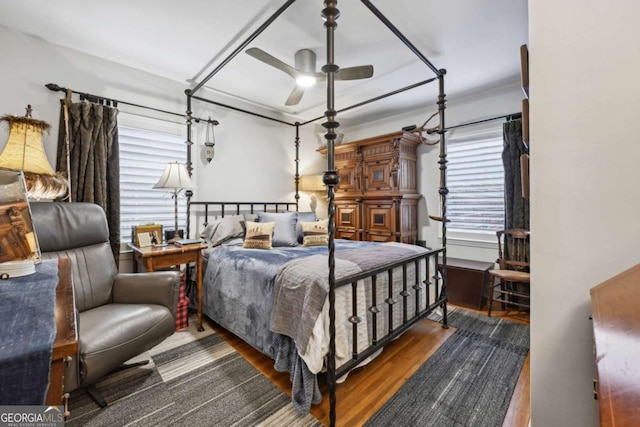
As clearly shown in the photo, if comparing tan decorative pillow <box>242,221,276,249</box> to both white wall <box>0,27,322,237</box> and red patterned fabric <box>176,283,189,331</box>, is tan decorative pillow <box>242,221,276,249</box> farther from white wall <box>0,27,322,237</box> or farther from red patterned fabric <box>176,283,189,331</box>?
white wall <box>0,27,322,237</box>

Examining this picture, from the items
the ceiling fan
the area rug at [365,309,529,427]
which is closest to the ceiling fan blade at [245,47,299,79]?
the ceiling fan

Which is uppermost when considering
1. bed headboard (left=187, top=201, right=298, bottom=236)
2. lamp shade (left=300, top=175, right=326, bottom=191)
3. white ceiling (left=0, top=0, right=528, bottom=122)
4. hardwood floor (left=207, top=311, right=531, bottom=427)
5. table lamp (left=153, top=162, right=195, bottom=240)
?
white ceiling (left=0, top=0, right=528, bottom=122)

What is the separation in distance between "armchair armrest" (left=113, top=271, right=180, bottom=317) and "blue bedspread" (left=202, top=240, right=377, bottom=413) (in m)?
0.46

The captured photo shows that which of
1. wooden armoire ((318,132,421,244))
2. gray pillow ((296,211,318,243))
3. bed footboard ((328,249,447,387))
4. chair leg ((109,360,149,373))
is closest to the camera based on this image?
bed footboard ((328,249,447,387))

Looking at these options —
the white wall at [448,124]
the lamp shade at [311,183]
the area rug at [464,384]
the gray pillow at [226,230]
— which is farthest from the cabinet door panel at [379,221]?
the gray pillow at [226,230]

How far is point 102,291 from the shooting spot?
1.95m

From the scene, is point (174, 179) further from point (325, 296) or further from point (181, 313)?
point (325, 296)

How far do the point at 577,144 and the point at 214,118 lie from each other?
3544 mm

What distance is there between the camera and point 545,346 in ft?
3.30

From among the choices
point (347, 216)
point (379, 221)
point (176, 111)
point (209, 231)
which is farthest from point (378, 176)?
point (176, 111)

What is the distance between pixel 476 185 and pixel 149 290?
3859 mm

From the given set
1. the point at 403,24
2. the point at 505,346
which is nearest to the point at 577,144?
the point at 403,24

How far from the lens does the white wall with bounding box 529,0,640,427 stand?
2.81 feet

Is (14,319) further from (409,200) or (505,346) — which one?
(409,200)
